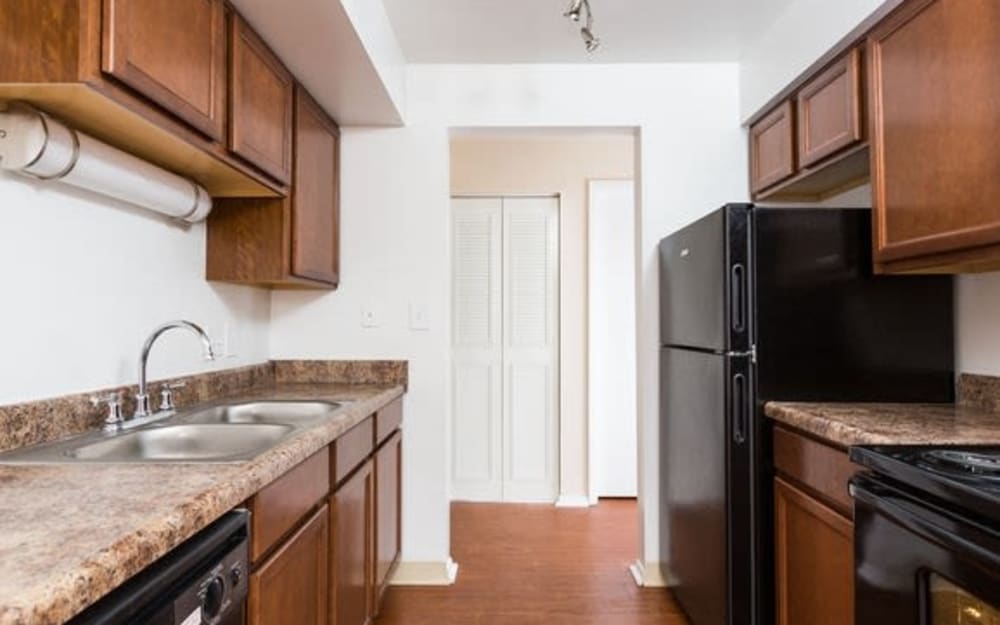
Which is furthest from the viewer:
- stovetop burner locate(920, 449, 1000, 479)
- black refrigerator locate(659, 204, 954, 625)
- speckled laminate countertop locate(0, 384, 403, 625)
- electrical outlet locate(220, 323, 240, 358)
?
electrical outlet locate(220, 323, 240, 358)

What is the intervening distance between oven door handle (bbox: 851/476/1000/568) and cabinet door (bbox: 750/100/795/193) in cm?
138

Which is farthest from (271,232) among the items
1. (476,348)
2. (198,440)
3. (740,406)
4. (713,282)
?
(476,348)

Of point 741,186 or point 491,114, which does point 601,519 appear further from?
point 491,114

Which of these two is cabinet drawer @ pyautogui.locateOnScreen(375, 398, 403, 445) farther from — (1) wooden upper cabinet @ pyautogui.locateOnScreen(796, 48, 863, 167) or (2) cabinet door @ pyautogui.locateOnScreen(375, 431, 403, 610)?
(1) wooden upper cabinet @ pyautogui.locateOnScreen(796, 48, 863, 167)

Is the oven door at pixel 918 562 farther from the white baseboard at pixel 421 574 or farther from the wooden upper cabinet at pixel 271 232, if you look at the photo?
the wooden upper cabinet at pixel 271 232

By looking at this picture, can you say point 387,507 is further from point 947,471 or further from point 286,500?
point 947,471

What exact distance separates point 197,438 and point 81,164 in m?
0.75

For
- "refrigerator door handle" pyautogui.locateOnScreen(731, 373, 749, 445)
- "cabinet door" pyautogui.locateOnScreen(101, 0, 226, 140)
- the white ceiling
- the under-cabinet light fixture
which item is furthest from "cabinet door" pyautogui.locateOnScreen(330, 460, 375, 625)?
the white ceiling

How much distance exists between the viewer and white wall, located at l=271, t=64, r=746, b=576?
8.66 feet

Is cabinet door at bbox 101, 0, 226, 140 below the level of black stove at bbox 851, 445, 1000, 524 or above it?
above

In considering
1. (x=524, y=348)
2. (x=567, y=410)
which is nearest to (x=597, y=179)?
(x=524, y=348)

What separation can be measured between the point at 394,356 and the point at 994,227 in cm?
209

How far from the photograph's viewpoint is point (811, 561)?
157cm

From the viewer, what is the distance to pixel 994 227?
129 cm
